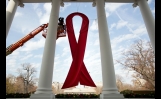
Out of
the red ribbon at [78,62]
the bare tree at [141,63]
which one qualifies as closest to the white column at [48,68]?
the red ribbon at [78,62]

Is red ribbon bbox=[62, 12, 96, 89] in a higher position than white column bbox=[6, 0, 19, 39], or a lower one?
lower

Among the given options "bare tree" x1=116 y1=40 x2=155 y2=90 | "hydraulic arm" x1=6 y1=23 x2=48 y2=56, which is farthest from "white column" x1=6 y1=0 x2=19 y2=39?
"bare tree" x1=116 y1=40 x2=155 y2=90

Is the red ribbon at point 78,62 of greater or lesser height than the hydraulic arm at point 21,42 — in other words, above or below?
below

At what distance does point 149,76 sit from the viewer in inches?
4158

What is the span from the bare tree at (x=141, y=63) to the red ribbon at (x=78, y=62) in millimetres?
87925

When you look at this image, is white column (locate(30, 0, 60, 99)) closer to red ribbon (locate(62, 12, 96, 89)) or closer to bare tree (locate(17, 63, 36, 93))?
red ribbon (locate(62, 12, 96, 89))

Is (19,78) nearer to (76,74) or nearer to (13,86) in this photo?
(13,86)

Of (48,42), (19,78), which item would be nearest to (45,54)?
(48,42)

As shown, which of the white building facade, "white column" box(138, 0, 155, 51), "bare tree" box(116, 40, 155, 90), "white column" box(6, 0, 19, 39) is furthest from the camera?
"bare tree" box(116, 40, 155, 90)

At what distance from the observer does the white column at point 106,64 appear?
28583 mm

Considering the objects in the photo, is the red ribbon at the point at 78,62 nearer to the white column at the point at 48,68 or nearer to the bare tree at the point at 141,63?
the white column at the point at 48,68

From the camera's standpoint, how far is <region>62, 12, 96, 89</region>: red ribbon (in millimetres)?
33500

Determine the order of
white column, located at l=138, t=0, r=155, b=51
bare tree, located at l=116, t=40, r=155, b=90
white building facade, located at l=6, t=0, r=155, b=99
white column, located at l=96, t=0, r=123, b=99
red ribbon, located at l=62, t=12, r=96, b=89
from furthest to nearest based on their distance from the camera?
bare tree, located at l=116, t=40, r=155, b=90
white column, located at l=138, t=0, r=155, b=51
red ribbon, located at l=62, t=12, r=96, b=89
white building facade, located at l=6, t=0, r=155, b=99
white column, located at l=96, t=0, r=123, b=99

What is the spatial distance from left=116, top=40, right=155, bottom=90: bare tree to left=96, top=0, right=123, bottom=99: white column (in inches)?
3451
